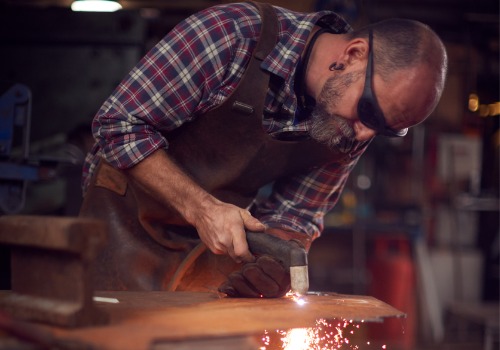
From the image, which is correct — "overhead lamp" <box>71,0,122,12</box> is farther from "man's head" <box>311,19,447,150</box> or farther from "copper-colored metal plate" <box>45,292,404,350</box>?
"copper-colored metal plate" <box>45,292,404,350</box>

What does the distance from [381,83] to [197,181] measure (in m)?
0.77

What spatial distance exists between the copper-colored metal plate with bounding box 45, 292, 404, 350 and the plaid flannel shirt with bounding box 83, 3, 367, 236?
0.57 m

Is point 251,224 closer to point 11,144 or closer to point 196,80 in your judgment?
point 196,80

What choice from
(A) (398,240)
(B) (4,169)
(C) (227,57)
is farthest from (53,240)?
(A) (398,240)

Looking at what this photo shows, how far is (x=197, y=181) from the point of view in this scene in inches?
103

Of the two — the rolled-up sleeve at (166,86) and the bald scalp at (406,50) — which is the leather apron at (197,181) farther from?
the bald scalp at (406,50)

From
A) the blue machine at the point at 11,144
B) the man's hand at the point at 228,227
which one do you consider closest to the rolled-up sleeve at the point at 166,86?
the man's hand at the point at 228,227

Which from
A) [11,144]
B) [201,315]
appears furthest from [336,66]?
[11,144]

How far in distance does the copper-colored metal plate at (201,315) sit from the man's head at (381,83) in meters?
0.61

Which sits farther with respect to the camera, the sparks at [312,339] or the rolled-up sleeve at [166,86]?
the rolled-up sleeve at [166,86]

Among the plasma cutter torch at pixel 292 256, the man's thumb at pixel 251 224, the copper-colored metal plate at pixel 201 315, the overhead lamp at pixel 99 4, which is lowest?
the copper-colored metal plate at pixel 201 315

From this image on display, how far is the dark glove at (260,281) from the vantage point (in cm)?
202

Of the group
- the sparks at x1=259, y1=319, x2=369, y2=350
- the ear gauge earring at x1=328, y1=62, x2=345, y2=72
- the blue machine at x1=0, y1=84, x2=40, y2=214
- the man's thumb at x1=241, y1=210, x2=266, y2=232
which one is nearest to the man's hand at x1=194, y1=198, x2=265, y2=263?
the man's thumb at x1=241, y1=210, x2=266, y2=232

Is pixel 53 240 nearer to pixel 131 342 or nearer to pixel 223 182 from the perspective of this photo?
pixel 131 342
